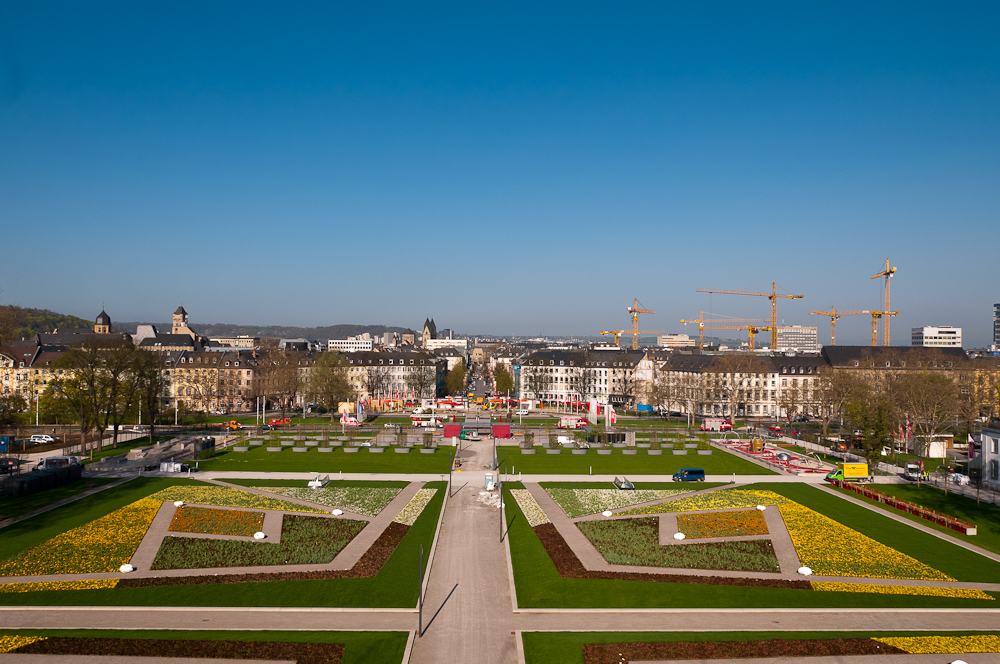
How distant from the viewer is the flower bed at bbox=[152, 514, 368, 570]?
1208 inches

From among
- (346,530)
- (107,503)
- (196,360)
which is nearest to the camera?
(346,530)

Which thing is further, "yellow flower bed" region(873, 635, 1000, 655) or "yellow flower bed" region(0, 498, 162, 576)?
"yellow flower bed" region(0, 498, 162, 576)

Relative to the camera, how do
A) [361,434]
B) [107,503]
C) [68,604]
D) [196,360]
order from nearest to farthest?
[68,604], [107,503], [361,434], [196,360]

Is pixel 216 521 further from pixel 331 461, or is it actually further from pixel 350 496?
pixel 331 461

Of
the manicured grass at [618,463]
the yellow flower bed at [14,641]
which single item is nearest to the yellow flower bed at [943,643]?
the manicured grass at [618,463]

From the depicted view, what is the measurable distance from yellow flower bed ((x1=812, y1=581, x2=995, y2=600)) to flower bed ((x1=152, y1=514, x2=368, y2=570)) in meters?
23.9

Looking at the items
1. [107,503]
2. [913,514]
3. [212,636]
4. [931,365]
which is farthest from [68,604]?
[931,365]

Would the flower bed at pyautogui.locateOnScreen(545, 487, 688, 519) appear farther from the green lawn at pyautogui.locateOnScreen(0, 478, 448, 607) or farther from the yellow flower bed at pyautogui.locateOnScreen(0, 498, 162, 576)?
the yellow flower bed at pyautogui.locateOnScreen(0, 498, 162, 576)

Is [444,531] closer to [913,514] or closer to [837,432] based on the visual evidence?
[913,514]

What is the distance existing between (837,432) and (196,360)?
343ft

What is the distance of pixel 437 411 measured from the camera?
97.1 metres

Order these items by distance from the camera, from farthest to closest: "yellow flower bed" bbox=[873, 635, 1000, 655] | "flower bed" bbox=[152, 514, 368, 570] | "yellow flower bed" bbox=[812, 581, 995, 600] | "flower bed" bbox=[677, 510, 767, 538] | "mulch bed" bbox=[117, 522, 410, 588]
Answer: "flower bed" bbox=[677, 510, 767, 538]
"flower bed" bbox=[152, 514, 368, 570]
"mulch bed" bbox=[117, 522, 410, 588]
"yellow flower bed" bbox=[812, 581, 995, 600]
"yellow flower bed" bbox=[873, 635, 1000, 655]

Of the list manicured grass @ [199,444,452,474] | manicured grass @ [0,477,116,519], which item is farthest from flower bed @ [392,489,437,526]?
manicured grass @ [0,477,116,519]

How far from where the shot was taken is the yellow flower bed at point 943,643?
22.7 meters
